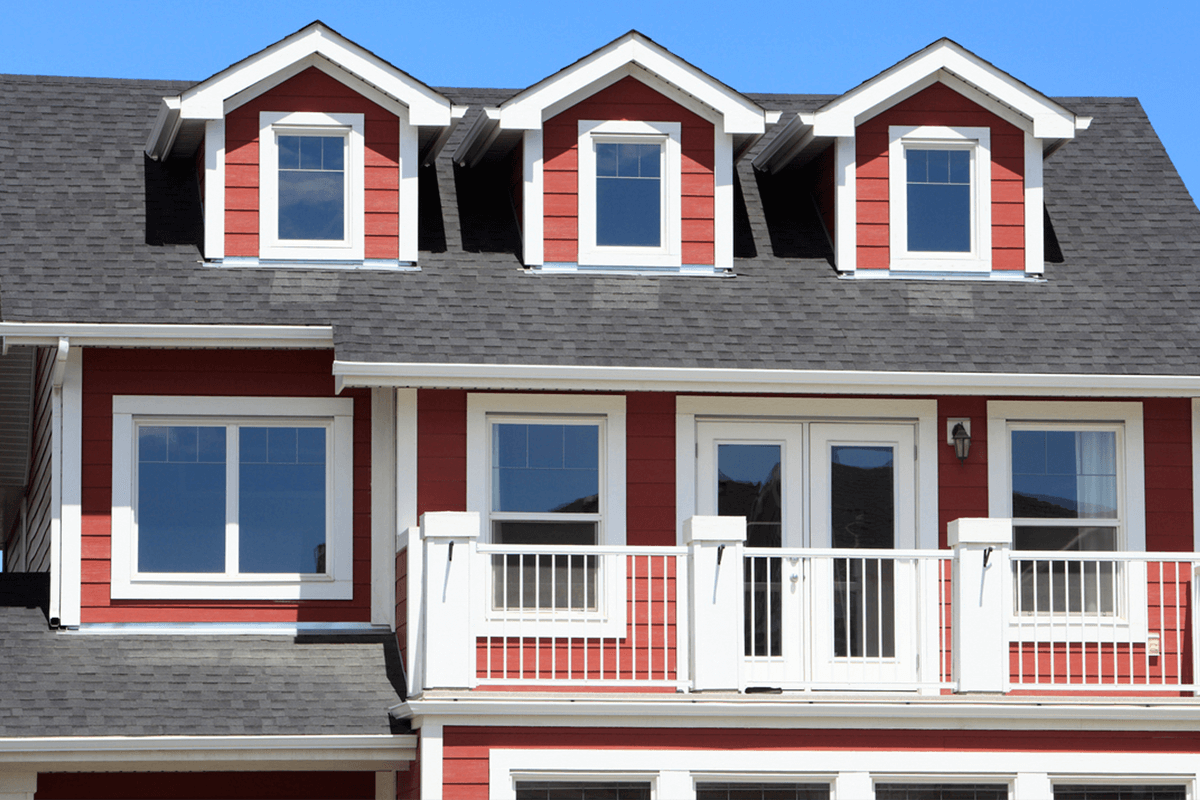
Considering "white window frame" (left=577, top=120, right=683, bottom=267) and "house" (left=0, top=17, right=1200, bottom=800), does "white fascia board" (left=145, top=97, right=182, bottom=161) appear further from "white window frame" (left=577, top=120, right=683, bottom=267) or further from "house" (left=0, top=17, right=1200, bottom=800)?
"white window frame" (left=577, top=120, right=683, bottom=267)

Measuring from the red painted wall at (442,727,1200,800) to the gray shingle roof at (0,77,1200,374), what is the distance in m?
3.00

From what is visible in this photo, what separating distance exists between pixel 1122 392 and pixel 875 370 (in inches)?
81.9

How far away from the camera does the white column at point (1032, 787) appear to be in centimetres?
1202

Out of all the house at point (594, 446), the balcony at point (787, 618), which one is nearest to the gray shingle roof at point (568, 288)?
the house at point (594, 446)

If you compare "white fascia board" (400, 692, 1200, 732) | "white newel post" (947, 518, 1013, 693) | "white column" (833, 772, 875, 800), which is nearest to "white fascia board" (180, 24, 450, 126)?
"white fascia board" (400, 692, 1200, 732)

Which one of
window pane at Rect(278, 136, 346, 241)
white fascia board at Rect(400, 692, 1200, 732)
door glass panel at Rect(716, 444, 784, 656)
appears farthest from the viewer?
window pane at Rect(278, 136, 346, 241)

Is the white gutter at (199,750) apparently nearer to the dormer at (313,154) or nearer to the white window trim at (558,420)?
the white window trim at (558,420)

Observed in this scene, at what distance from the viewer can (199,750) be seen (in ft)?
38.5

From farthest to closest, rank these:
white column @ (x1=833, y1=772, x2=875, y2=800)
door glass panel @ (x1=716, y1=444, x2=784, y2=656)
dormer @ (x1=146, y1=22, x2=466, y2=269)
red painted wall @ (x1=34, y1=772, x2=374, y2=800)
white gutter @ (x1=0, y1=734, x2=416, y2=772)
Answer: dormer @ (x1=146, y1=22, x2=466, y2=269), door glass panel @ (x1=716, y1=444, x2=784, y2=656), red painted wall @ (x1=34, y1=772, x2=374, y2=800), white column @ (x1=833, y1=772, x2=875, y2=800), white gutter @ (x1=0, y1=734, x2=416, y2=772)

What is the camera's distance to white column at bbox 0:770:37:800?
1192cm

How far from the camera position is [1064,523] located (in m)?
13.9

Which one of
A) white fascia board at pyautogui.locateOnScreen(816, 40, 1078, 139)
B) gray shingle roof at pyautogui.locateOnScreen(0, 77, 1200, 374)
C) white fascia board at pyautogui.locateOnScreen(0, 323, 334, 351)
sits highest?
white fascia board at pyautogui.locateOnScreen(816, 40, 1078, 139)

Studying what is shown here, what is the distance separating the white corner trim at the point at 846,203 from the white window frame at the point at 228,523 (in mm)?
4652

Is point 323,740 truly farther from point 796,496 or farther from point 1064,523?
point 1064,523
